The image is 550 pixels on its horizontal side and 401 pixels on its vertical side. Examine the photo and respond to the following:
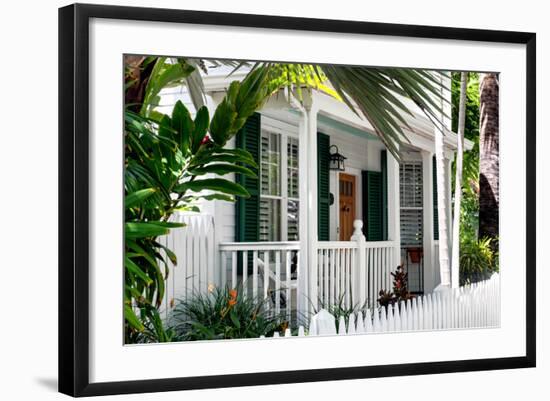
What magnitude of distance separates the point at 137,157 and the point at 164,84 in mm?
647

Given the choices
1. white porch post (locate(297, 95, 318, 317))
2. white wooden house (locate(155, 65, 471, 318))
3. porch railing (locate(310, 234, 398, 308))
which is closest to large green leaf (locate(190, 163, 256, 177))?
white wooden house (locate(155, 65, 471, 318))

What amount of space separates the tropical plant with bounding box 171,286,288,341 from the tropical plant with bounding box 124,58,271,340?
1.28 metres

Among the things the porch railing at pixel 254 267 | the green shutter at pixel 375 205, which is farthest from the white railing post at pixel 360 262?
the green shutter at pixel 375 205

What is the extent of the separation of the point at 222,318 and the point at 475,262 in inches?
183

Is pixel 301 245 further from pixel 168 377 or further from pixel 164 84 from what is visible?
pixel 168 377

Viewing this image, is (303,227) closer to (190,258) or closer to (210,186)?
(190,258)

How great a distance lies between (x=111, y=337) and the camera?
18.1 ft

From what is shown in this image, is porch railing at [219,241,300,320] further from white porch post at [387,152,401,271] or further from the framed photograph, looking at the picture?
white porch post at [387,152,401,271]

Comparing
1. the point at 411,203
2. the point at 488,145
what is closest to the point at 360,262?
the point at 488,145

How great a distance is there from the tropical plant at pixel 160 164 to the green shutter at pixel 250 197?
2718mm

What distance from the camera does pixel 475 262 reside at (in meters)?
12.1

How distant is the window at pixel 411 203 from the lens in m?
15.0

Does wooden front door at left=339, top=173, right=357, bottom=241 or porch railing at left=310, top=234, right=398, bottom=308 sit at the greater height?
wooden front door at left=339, top=173, right=357, bottom=241

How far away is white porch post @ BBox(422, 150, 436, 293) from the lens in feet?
45.5
